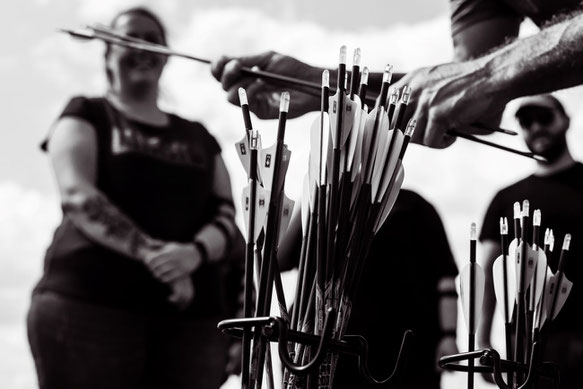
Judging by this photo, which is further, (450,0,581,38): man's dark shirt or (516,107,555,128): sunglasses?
(516,107,555,128): sunglasses

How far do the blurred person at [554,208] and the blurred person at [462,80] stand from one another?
1004 mm

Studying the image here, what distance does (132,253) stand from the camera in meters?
2.60

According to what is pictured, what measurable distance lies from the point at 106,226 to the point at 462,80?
4.46ft

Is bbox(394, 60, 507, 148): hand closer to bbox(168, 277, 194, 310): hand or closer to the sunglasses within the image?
bbox(168, 277, 194, 310): hand

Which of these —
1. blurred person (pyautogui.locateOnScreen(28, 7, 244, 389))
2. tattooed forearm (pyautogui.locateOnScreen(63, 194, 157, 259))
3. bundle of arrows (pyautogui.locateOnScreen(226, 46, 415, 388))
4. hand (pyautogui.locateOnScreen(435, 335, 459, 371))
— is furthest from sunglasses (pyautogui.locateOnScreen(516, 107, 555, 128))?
bundle of arrows (pyautogui.locateOnScreen(226, 46, 415, 388))

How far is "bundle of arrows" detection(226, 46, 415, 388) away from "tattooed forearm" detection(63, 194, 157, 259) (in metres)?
1.63

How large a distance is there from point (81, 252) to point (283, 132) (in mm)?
1728

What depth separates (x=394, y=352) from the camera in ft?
7.39

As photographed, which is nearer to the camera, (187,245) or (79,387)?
(79,387)

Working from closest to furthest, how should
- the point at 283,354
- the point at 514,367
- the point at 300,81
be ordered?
the point at 283,354, the point at 514,367, the point at 300,81

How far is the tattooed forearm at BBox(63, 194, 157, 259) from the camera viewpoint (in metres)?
2.59

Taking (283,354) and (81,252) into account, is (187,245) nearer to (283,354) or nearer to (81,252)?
(81,252)

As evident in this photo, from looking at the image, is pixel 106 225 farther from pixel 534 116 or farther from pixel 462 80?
pixel 462 80

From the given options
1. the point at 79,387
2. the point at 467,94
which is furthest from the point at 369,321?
the point at 467,94
